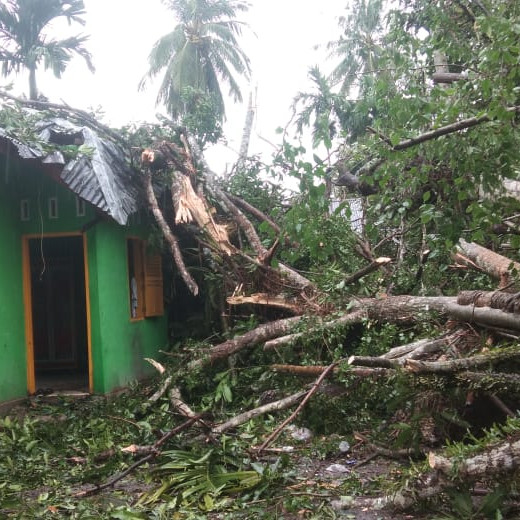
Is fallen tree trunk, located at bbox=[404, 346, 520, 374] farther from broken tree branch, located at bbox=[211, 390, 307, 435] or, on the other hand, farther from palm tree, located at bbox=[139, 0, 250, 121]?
palm tree, located at bbox=[139, 0, 250, 121]

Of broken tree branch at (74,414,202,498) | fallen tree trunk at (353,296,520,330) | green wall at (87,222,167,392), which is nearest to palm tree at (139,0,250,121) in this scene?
green wall at (87,222,167,392)

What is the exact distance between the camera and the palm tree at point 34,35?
12203 millimetres

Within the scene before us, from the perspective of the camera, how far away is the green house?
6.67 meters

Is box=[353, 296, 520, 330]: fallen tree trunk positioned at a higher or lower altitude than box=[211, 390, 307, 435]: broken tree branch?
higher

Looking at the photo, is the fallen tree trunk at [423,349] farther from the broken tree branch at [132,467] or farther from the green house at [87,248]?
the green house at [87,248]

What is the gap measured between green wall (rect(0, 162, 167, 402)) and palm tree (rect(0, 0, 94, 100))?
18.8 feet


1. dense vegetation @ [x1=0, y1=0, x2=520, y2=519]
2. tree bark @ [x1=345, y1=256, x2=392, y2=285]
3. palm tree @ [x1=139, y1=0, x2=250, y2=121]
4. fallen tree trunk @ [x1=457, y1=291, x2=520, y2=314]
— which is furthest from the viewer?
palm tree @ [x1=139, y1=0, x2=250, y2=121]

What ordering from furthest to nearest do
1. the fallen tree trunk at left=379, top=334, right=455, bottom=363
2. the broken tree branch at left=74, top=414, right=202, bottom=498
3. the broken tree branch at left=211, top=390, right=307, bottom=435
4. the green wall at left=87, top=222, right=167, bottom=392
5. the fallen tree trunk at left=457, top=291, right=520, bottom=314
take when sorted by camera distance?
the green wall at left=87, top=222, right=167, bottom=392, the broken tree branch at left=211, top=390, right=307, bottom=435, the fallen tree trunk at left=379, top=334, right=455, bottom=363, the fallen tree trunk at left=457, top=291, right=520, bottom=314, the broken tree branch at left=74, top=414, right=202, bottom=498

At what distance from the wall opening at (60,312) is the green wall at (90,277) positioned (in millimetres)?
2197

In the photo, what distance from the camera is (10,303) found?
6867mm

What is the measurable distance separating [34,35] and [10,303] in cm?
798

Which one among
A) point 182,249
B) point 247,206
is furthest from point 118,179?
point 247,206

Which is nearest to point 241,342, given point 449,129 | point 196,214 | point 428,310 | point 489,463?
point 196,214

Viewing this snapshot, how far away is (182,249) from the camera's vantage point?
27.9ft
